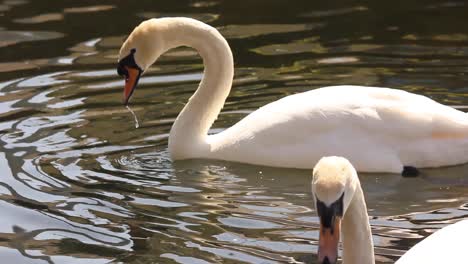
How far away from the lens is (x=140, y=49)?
367 inches

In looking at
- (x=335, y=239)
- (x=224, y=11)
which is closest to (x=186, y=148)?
(x=335, y=239)

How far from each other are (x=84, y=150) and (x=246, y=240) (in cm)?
228

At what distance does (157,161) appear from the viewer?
9.07 m

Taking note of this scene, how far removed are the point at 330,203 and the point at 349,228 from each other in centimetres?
40

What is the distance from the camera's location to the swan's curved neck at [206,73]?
9250 millimetres

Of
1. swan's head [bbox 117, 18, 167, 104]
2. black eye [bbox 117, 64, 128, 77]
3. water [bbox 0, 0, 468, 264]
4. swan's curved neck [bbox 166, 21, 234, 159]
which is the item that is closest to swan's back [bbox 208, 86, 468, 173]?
water [bbox 0, 0, 468, 264]

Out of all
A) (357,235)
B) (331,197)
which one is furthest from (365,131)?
(331,197)

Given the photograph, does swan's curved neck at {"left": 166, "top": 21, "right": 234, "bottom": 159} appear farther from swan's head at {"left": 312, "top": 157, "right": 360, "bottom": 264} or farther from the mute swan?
swan's head at {"left": 312, "top": 157, "right": 360, "bottom": 264}

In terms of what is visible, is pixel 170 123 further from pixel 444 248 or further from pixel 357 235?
pixel 444 248

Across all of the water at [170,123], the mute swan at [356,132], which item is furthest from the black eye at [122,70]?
the mute swan at [356,132]

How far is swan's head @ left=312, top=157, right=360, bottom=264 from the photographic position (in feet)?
18.1

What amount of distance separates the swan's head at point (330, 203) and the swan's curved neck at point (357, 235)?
25 centimetres

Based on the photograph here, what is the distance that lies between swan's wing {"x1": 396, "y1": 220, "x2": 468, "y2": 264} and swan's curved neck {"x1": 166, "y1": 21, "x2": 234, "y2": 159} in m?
3.39

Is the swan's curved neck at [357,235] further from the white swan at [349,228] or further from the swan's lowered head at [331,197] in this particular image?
the swan's lowered head at [331,197]
